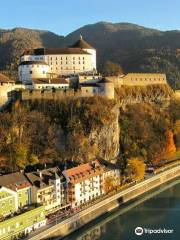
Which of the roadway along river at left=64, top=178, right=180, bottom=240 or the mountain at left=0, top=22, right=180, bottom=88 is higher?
the mountain at left=0, top=22, right=180, bottom=88

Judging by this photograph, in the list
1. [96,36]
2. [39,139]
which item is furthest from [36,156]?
[96,36]

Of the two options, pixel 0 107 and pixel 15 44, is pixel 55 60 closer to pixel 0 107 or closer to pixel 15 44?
pixel 0 107

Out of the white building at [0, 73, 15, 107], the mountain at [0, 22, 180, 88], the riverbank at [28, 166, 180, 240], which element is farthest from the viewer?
the mountain at [0, 22, 180, 88]

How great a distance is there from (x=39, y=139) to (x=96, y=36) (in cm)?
7443

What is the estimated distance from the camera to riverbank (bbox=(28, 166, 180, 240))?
19.6 meters

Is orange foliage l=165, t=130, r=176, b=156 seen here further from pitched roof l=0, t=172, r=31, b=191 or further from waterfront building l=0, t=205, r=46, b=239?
waterfront building l=0, t=205, r=46, b=239

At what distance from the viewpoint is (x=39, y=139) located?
29859 mm

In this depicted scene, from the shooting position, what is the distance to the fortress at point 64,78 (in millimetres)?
30750

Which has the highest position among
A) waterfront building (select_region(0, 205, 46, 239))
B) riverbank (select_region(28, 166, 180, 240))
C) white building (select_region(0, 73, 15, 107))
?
white building (select_region(0, 73, 15, 107))

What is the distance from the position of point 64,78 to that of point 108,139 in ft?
15.9

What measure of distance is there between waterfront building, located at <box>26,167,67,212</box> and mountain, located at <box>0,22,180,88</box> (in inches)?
1163

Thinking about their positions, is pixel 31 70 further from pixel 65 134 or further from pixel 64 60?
pixel 65 134

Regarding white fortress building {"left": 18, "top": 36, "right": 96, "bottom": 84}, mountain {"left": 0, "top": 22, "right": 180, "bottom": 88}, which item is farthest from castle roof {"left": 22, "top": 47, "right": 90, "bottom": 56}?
mountain {"left": 0, "top": 22, "right": 180, "bottom": 88}

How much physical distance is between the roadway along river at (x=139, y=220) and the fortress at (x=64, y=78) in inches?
306
